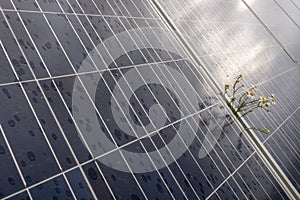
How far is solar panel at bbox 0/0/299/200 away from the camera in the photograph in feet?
5.51

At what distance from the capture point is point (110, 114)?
216 cm

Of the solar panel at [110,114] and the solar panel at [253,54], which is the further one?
the solar panel at [253,54]

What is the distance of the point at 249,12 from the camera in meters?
6.43

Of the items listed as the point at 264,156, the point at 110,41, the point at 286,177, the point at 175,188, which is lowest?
the point at 286,177

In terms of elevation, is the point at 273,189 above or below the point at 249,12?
below

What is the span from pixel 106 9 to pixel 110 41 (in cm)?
43

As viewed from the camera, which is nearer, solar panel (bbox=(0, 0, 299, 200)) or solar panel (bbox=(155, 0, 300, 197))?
solar panel (bbox=(0, 0, 299, 200))

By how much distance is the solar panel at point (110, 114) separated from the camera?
1.68m

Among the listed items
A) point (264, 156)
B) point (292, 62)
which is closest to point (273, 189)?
point (264, 156)

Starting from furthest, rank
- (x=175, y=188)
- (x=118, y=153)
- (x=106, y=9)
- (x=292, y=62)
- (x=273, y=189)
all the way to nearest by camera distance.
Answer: (x=292, y=62) < (x=273, y=189) < (x=106, y=9) < (x=175, y=188) < (x=118, y=153)

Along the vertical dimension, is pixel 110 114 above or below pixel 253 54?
below

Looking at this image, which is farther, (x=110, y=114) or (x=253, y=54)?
(x=253, y=54)

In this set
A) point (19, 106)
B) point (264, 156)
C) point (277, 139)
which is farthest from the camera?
point (277, 139)

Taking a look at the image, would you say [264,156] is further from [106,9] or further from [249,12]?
[249,12]
